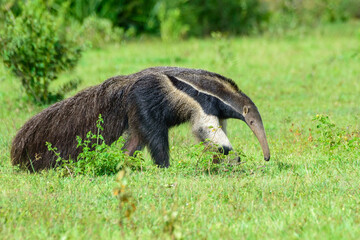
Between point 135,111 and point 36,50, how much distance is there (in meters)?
4.18

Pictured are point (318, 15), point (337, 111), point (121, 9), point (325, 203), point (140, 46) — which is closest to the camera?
point (325, 203)

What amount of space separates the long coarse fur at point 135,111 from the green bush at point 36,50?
3.35m

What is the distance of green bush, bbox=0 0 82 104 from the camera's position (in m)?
9.52

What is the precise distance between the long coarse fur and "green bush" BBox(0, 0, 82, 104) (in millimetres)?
3348

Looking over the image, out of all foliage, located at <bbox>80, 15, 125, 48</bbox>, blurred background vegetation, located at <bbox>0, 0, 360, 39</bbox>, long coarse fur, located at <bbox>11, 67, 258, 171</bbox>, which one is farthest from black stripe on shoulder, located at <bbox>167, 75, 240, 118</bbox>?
foliage, located at <bbox>80, 15, 125, 48</bbox>

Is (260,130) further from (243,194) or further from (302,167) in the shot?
(243,194)

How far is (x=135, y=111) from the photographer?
605 cm

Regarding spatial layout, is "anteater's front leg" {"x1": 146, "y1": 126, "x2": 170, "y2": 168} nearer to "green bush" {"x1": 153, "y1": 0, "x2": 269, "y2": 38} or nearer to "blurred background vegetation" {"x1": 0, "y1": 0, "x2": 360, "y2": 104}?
"blurred background vegetation" {"x1": 0, "y1": 0, "x2": 360, "y2": 104}

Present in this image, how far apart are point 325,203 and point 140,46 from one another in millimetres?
14164

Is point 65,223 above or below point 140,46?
above

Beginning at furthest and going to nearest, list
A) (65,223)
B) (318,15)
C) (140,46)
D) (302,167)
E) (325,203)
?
(318,15) < (140,46) < (302,167) < (325,203) < (65,223)

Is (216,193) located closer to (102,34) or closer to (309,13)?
(102,34)

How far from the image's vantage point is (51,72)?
9.83 m

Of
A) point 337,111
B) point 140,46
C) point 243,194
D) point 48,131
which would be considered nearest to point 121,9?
point 140,46
